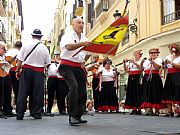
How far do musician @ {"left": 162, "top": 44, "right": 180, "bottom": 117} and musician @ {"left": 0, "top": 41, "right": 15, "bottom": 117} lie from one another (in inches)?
141

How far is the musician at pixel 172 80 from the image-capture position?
→ 871 cm

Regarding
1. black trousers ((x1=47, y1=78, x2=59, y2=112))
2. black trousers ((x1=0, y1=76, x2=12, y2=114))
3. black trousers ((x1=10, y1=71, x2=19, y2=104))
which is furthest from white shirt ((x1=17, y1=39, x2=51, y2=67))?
black trousers ((x1=47, y1=78, x2=59, y2=112))

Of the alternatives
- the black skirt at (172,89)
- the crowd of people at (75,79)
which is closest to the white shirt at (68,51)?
the crowd of people at (75,79)

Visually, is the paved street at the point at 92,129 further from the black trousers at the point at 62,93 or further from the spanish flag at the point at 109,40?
the black trousers at the point at 62,93

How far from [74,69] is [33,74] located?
1.81 metres

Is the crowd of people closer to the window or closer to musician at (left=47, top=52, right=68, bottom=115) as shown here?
musician at (left=47, top=52, right=68, bottom=115)

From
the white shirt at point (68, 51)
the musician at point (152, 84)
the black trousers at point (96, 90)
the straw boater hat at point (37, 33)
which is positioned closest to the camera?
the white shirt at point (68, 51)

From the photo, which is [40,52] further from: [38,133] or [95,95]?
[95,95]

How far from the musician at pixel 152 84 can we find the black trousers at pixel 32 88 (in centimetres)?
283

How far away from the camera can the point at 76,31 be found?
6.41 metres

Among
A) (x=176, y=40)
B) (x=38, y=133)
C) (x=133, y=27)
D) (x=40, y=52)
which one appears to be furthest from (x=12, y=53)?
(x=133, y=27)

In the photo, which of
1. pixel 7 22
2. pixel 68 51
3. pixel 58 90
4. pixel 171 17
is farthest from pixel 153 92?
A: pixel 7 22

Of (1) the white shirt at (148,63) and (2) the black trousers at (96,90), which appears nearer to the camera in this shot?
(1) the white shirt at (148,63)

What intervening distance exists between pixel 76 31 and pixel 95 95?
549 centimetres
